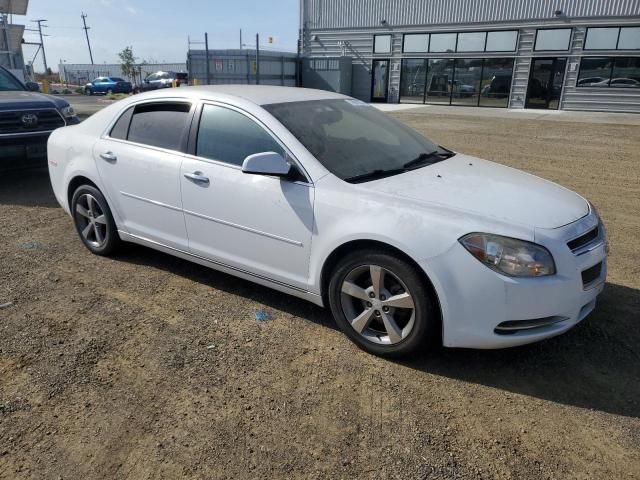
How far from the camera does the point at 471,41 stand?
2389cm

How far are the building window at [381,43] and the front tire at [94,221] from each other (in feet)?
80.0

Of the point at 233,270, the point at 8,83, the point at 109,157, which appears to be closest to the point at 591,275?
the point at 233,270

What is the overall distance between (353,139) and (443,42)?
23.4 meters

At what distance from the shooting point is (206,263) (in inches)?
157

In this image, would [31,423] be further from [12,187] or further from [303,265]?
[12,187]

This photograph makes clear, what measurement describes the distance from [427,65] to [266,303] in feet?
79.1

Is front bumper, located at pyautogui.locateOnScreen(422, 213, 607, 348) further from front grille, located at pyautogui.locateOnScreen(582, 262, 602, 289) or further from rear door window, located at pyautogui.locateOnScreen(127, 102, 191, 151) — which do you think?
rear door window, located at pyautogui.locateOnScreen(127, 102, 191, 151)

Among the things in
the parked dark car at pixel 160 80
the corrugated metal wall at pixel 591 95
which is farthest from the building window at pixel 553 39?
the parked dark car at pixel 160 80

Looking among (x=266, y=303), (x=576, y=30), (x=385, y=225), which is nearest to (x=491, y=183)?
(x=385, y=225)

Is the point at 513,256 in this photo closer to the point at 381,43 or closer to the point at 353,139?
the point at 353,139

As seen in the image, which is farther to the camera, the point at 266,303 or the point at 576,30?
the point at 576,30

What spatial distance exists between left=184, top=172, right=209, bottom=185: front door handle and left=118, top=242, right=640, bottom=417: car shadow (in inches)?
40.7

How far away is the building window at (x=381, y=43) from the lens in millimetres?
26438

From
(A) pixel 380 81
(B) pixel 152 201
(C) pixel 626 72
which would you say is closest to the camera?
(B) pixel 152 201
